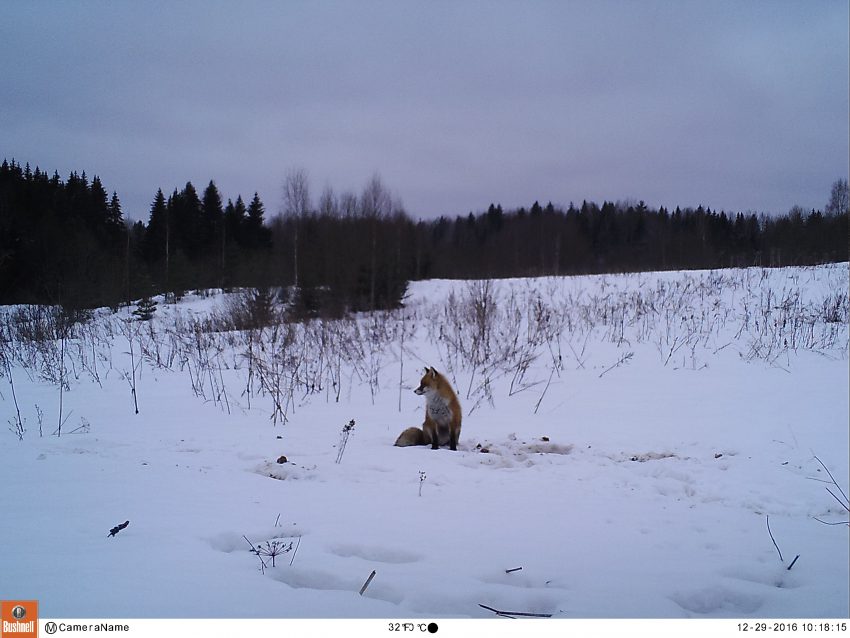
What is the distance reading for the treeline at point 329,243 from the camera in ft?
11.6

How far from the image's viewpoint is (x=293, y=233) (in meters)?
10.1

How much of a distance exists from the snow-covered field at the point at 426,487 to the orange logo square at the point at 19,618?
52 millimetres

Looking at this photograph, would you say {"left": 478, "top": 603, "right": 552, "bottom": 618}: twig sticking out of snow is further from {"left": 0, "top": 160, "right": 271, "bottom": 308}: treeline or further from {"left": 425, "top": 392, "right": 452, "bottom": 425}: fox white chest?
{"left": 0, "top": 160, "right": 271, "bottom": 308}: treeline

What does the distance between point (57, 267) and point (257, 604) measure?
2937 millimetres

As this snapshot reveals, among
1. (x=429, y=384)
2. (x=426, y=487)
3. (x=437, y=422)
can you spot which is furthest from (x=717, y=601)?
(x=429, y=384)

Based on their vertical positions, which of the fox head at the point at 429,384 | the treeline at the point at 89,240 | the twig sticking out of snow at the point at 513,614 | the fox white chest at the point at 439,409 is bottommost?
the twig sticking out of snow at the point at 513,614

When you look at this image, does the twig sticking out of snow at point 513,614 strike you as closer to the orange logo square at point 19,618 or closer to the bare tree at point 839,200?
the orange logo square at point 19,618

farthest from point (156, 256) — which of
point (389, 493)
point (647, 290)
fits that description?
point (647, 290)

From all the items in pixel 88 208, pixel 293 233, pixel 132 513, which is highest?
pixel 293 233

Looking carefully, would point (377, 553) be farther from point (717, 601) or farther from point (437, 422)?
point (437, 422)

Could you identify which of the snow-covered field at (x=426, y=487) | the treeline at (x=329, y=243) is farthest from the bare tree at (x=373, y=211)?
the snow-covered field at (x=426, y=487)
